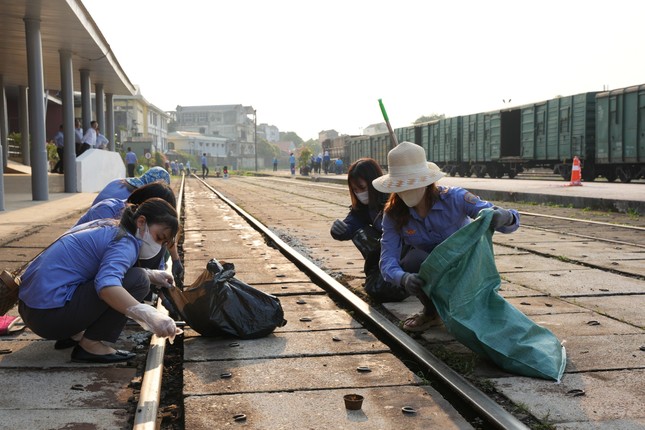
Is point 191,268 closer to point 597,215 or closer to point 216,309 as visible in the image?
point 216,309

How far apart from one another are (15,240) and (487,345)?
7.36 metres

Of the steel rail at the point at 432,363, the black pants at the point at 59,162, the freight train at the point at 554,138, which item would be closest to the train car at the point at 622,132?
the freight train at the point at 554,138

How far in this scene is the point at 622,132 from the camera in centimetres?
2256

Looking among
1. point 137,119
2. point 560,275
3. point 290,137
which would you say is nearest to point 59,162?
point 560,275

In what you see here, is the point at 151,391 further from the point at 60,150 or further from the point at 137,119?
the point at 137,119

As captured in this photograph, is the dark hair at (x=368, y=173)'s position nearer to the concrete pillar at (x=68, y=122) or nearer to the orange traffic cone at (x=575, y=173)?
the concrete pillar at (x=68, y=122)

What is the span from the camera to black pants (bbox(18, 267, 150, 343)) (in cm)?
386

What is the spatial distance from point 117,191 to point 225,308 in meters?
1.72

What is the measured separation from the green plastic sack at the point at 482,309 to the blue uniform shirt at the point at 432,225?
34 cm

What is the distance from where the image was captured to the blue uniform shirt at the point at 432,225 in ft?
14.6

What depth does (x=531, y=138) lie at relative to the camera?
28.5 m

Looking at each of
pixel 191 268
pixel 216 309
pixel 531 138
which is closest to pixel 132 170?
pixel 531 138

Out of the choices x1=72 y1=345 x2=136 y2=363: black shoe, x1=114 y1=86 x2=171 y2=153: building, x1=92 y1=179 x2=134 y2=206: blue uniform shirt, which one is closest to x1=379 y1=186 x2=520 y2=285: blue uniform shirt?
x1=72 y1=345 x2=136 y2=363: black shoe

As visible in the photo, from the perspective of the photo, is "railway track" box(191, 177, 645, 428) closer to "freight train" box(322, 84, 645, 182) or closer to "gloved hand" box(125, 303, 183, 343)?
"gloved hand" box(125, 303, 183, 343)
